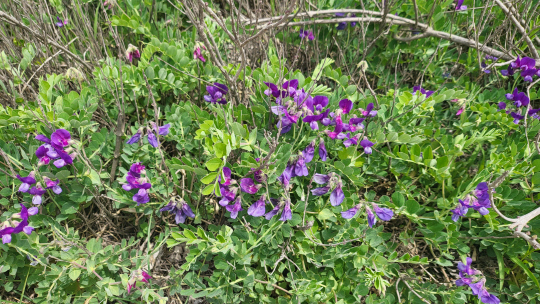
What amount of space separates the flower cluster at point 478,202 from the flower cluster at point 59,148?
2.12 meters

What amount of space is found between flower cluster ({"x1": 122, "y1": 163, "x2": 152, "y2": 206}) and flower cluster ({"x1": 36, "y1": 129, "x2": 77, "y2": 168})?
0.98ft

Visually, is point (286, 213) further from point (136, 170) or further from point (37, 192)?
point (37, 192)

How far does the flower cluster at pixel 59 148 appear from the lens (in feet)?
6.24

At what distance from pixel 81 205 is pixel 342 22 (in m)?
2.46

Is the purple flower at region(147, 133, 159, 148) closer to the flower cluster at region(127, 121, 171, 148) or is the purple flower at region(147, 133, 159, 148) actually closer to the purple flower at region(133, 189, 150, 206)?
the flower cluster at region(127, 121, 171, 148)

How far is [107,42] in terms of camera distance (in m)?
3.31

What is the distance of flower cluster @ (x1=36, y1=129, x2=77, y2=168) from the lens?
1.90m

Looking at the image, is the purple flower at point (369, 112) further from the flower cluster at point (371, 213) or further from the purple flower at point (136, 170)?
the purple flower at point (136, 170)

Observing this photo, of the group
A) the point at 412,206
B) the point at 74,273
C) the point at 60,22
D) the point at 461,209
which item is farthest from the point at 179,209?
the point at 60,22

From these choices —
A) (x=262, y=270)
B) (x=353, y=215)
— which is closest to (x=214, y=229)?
(x=262, y=270)

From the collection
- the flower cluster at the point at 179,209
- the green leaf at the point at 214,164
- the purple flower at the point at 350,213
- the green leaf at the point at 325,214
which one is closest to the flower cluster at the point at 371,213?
the purple flower at the point at 350,213

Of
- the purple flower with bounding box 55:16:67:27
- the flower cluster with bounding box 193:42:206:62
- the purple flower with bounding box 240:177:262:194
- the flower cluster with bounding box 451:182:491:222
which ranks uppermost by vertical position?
the purple flower with bounding box 55:16:67:27

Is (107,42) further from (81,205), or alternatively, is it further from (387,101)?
(387,101)

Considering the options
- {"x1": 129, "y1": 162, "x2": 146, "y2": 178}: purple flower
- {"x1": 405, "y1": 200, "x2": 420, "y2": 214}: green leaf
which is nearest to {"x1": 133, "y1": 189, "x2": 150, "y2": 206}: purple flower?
{"x1": 129, "y1": 162, "x2": 146, "y2": 178}: purple flower
